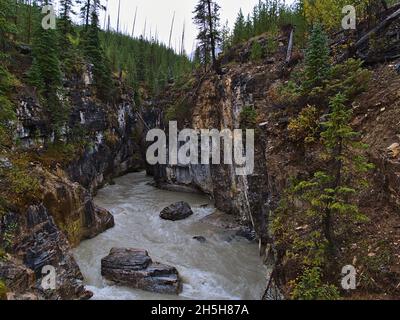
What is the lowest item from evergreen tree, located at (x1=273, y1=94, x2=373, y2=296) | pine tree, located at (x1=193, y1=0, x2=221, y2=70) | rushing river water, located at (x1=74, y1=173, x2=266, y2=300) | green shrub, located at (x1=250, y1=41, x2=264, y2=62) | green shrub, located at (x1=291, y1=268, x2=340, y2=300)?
rushing river water, located at (x1=74, y1=173, x2=266, y2=300)

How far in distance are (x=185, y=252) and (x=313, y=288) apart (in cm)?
1147

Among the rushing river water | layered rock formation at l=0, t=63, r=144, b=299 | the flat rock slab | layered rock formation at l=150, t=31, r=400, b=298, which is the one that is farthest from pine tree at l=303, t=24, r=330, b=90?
layered rock formation at l=0, t=63, r=144, b=299

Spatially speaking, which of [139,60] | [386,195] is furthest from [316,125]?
[139,60]

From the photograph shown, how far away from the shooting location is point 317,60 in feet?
50.1

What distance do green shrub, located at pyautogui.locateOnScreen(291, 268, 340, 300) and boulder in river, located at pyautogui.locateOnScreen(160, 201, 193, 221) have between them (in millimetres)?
16161

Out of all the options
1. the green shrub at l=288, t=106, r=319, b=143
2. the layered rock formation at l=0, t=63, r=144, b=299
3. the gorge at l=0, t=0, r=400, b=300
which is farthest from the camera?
the green shrub at l=288, t=106, r=319, b=143

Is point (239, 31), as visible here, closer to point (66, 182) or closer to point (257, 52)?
point (257, 52)

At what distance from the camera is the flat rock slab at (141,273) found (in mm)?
15102

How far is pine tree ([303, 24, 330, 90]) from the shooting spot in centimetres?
1528

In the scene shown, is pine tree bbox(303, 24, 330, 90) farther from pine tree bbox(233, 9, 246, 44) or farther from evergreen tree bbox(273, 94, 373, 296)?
pine tree bbox(233, 9, 246, 44)

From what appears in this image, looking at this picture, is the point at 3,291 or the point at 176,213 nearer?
the point at 3,291

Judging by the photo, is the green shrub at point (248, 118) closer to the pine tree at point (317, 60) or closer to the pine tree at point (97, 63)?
the pine tree at point (317, 60)

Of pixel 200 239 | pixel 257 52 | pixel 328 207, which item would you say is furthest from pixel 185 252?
pixel 257 52
